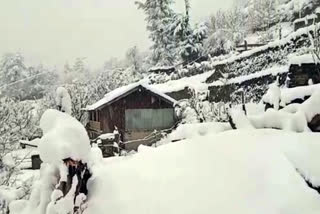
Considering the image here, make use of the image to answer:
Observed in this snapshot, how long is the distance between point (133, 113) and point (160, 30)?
200cm

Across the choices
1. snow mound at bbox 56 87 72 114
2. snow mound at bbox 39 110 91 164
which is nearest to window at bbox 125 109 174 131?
snow mound at bbox 56 87 72 114

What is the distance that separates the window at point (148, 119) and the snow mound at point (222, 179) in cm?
515

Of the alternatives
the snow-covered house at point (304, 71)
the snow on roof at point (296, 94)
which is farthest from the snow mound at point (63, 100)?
the snow-covered house at point (304, 71)

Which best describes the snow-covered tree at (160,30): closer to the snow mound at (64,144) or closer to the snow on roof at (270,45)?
the snow on roof at (270,45)

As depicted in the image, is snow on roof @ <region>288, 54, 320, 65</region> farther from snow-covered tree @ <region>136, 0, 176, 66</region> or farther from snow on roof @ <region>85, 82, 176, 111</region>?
snow on roof @ <region>85, 82, 176, 111</region>

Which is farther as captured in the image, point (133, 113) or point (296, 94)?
point (133, 113)

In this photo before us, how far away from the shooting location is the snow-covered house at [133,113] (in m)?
6.62

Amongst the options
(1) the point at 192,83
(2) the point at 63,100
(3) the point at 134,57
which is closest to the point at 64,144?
(2) the point at 63,100

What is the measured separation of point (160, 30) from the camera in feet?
16.9

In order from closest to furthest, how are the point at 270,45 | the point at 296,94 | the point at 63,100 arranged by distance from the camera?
the point at 63,100, the point at 296,94, the point at 270,45

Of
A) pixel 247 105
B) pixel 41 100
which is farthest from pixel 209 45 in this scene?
pixel 41 100

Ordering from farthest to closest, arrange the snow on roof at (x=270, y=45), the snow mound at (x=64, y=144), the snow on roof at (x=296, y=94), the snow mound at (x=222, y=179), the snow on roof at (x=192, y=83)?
the snow on roof at (x=192, y=83) → the snow on roof at (x=270, y=45) → the snow on roof at (x=296, y=94) → the snow mound at (x=64, y=144) → the snow mound at (x=222, y=179)

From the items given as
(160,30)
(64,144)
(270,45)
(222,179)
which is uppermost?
(160,30)

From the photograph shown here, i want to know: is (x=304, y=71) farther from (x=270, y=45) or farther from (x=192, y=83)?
(x=192, y=83)
